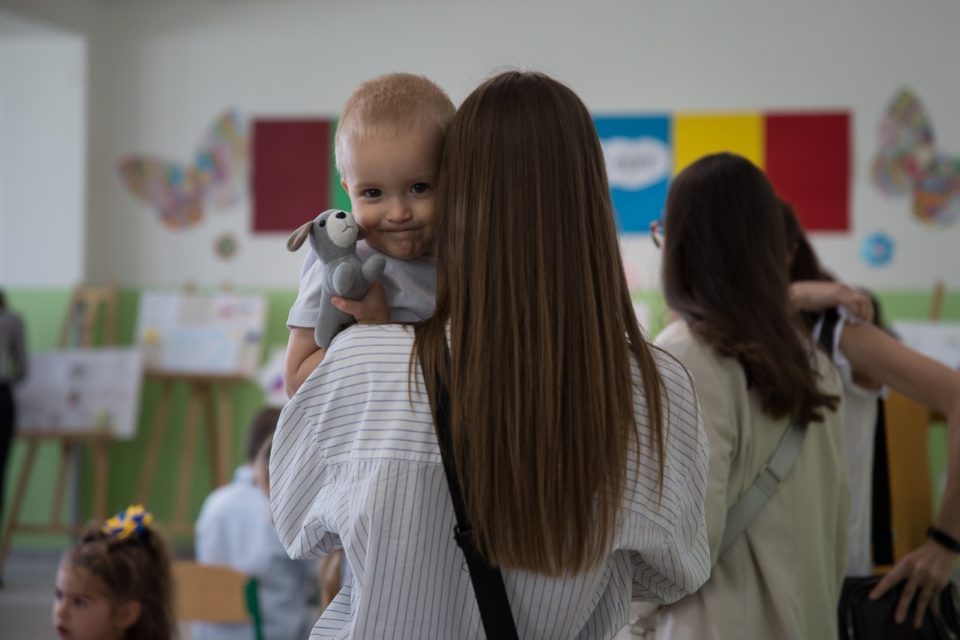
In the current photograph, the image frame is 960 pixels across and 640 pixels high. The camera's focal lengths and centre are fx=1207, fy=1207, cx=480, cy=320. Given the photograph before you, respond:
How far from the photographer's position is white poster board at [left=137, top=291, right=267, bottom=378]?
723 cm

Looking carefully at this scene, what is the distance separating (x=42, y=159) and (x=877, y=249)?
5170mm

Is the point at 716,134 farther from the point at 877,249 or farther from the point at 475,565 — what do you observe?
the point at 475,565

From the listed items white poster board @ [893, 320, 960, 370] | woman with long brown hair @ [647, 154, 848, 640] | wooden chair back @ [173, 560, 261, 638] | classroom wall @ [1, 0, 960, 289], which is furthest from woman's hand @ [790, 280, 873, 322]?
white poster board @ [893, 320, 960, 370]

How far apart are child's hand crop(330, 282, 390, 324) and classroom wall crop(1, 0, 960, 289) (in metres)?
5.33

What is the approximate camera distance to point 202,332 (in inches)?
287

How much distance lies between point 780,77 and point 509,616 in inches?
247

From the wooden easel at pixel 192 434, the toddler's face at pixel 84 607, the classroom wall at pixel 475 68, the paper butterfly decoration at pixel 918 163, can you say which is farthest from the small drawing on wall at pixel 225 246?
the toddler's face at pixel 84 607

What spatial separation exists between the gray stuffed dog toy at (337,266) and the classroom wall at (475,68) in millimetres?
5320

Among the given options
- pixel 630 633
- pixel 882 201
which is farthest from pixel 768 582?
pixel 882 201

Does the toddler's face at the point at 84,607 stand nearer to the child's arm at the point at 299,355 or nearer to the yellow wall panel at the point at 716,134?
the child's arm at the point at 299,355

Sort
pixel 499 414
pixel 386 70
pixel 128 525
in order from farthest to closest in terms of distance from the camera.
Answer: pixel 386 70 → pixel 128 525 → pixel 499 414

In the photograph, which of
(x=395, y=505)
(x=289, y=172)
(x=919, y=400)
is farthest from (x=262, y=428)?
(x=289, y=172)

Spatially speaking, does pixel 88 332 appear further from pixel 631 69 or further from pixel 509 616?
pixel 509 616

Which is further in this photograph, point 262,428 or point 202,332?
point 202,332
